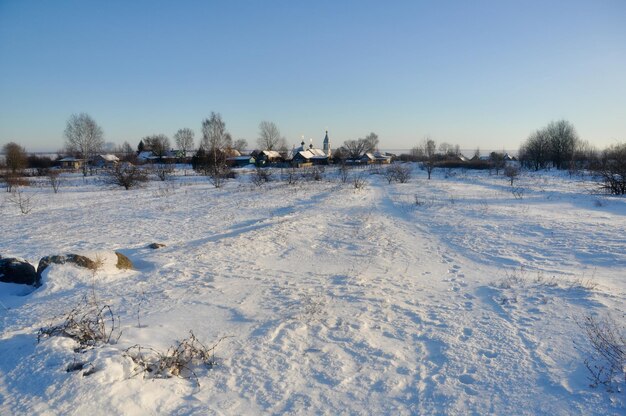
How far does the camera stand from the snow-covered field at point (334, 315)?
11.5 ft

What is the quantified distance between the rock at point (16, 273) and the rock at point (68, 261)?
22 cm

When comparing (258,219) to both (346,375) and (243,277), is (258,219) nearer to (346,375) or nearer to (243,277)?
(243,277)

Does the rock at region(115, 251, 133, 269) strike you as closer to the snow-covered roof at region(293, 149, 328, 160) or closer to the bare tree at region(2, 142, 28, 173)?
the bare tree at region(2, 142, 28, 173)

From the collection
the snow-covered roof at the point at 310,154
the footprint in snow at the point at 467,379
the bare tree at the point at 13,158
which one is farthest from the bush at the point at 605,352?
the snow-covered roof at the point at 310,154

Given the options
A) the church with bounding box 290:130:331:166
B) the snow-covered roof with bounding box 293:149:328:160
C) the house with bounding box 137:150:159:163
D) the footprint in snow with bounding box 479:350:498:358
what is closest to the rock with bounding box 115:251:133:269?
the footprint in snow with bounding box 479:350:498:358

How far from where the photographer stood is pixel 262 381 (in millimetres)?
3922

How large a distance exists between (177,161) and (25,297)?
78.3 metres

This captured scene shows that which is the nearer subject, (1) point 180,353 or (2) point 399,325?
(1) point 180,353

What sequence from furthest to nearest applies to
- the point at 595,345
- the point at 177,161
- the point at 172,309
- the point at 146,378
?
the point at 177,161 → the point at 172,309 → the point at 595,345 → the point at 146,378

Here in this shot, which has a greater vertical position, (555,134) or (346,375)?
(555,134)

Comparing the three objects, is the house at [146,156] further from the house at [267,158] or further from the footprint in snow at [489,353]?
the footprint in snow at [489,353]

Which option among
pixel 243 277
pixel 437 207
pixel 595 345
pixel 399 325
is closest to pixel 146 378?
pixel 399 325

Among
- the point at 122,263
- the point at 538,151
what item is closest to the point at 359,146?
the point at 538,151

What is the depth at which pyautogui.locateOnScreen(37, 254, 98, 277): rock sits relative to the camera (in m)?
7.03
